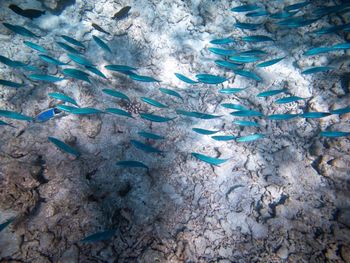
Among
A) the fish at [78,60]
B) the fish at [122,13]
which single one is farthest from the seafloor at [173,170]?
the fish at [78,60]

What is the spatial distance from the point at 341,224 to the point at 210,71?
5.00m

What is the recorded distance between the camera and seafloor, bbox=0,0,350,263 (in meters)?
3.81

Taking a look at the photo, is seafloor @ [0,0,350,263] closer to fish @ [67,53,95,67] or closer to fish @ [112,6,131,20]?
fish @ [112,6,131,20]

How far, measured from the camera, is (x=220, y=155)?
541 centimetres

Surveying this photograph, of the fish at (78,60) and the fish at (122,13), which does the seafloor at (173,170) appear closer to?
the fish at (122,13)

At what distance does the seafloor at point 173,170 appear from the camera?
381cm

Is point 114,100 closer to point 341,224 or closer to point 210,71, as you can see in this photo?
point 210,71

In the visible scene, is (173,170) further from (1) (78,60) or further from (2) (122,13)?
(2) (122,13)

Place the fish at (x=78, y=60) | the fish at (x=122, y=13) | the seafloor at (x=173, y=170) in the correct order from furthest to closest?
the fish at (x=122, y=13), the fish at (x=78, y=60), the seafloor at (x=173, y=170)

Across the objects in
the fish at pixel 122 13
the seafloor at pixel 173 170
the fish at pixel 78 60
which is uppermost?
the fish at pixel 122 13

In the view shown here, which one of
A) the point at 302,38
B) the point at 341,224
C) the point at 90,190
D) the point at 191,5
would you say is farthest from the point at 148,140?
the point at 302,38

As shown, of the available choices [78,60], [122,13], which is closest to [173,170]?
[78,60]

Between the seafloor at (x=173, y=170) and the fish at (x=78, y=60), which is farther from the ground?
the fish at (x=78, y=60)

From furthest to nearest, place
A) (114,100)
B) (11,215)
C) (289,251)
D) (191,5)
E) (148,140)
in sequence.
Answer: (191,5) < (114,100) < (148,140) < (289,251) < (11,215)
